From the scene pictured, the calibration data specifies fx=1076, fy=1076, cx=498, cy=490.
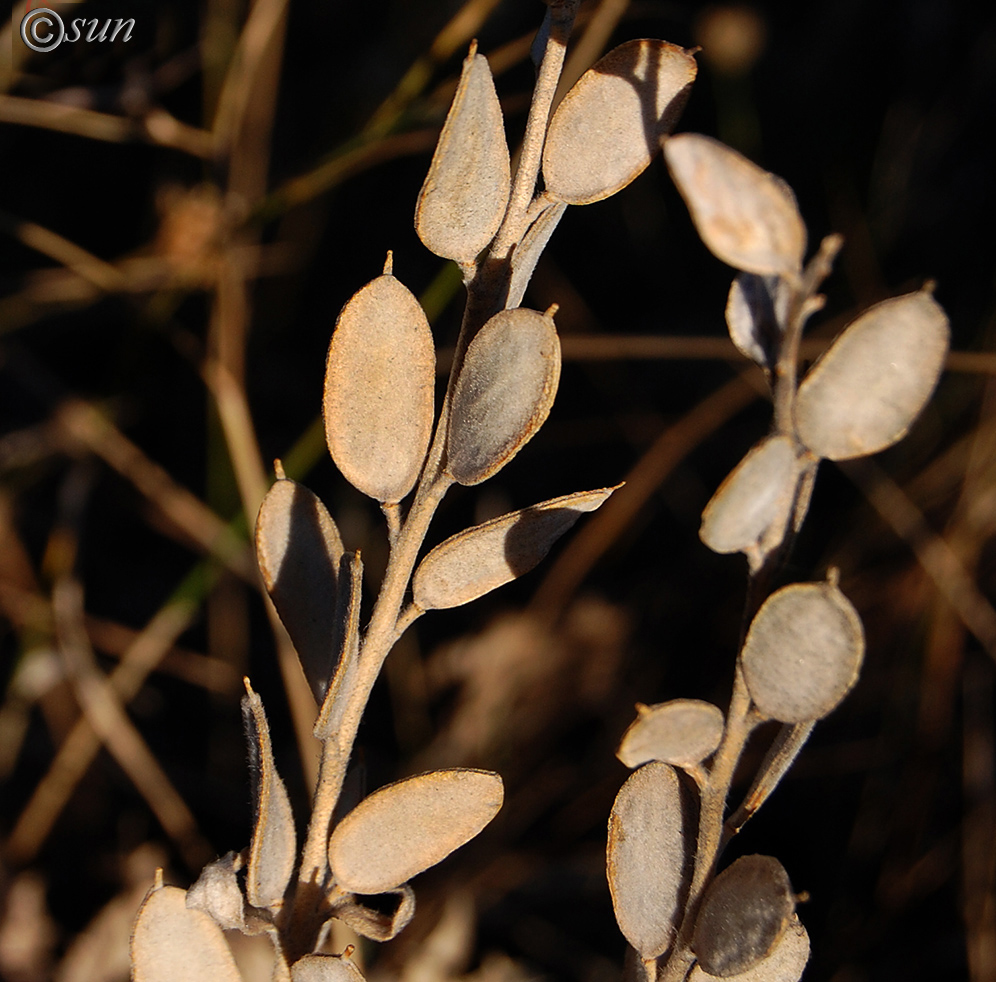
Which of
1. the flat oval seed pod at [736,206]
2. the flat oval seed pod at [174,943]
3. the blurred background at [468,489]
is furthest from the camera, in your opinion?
the blurred background at [468,489]

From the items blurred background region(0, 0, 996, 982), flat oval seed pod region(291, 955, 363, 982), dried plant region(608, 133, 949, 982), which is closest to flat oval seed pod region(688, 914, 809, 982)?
dried plant region(608, 133, 949, 982)

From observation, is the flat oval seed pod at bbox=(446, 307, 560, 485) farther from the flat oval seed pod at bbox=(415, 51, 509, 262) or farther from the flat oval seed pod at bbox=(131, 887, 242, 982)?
the flat oval seed pod at bbox=(131, 887, 242, 982)

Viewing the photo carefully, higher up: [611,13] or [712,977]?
[611,13]

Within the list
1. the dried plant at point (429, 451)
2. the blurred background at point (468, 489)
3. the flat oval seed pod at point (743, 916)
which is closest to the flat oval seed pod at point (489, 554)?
the dried plant at point (429, 451)

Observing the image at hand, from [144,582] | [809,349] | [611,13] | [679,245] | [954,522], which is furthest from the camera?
[679,245]

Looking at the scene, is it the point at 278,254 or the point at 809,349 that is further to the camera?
the point at 278,254

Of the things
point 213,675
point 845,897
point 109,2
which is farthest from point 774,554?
point 109,2

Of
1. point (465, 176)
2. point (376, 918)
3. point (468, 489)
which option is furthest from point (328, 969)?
point (468, 489)

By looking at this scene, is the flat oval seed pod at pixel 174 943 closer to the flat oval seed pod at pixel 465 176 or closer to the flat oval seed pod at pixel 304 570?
the flat oval seed pod at pixel 304 570

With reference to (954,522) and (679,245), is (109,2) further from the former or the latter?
(954,522)
